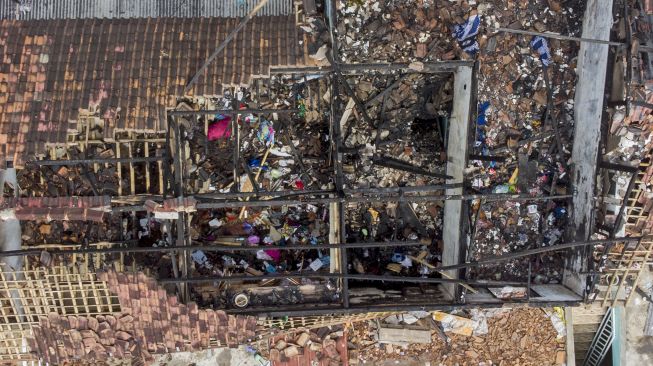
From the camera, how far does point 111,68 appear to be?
26.0ft

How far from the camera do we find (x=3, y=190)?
8.58m

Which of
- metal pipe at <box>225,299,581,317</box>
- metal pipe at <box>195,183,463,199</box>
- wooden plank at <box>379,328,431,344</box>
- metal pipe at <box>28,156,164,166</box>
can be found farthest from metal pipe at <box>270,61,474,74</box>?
wooden plank at <box>379,328,431,344</box>

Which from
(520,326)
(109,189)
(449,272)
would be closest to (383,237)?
(449,272)

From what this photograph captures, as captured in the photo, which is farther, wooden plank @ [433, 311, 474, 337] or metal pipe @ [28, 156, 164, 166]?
wooden plank @ [433, 311, 474, 337]

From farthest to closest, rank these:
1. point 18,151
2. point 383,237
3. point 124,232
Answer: point 383,237 → point 124,232 → point 18,151

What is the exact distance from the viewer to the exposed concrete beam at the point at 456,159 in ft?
28.7

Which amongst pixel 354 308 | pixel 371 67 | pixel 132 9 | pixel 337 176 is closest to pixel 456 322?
pixel 354 308

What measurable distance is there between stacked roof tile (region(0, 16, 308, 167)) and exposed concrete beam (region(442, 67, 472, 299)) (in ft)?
9.54

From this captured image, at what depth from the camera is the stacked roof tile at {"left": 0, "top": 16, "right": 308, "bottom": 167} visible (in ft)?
25.2

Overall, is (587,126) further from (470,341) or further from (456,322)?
(470,341)

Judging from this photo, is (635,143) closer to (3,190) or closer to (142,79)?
(142,79)

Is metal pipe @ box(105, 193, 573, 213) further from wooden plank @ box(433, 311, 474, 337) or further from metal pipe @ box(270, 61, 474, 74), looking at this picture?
wooden plank @ box(433, 311, 474, 337)

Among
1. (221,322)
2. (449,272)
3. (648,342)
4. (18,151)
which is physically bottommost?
(648,342)

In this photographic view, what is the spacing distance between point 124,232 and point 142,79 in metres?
2.85
